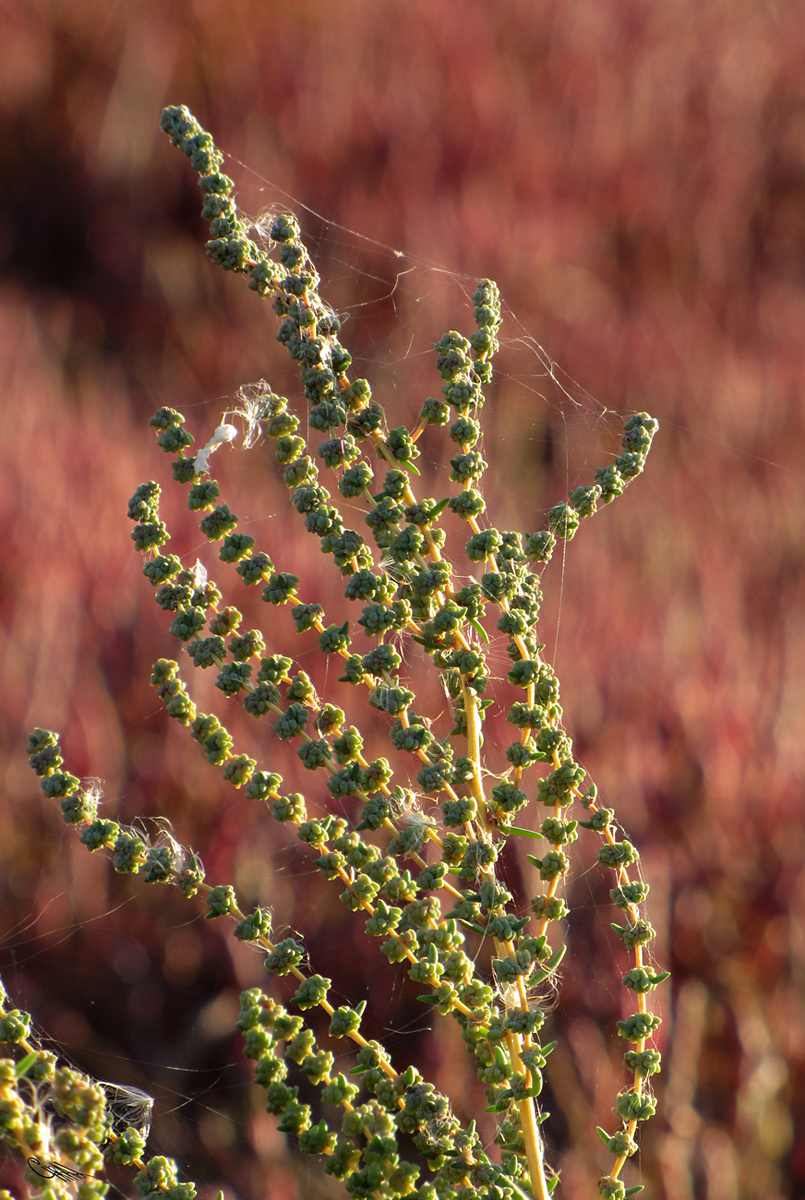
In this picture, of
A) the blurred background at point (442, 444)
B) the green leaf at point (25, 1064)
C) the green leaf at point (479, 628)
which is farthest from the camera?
the blurred background at point (442, 444)

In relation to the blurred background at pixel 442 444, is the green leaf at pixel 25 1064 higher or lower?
lower

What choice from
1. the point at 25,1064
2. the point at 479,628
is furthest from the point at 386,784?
the point at 25,1064

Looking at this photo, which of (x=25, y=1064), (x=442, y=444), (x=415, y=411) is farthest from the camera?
(x=442, y=444)

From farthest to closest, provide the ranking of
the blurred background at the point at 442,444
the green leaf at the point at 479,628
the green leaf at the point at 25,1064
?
1. the blurred background at the point at 442,444
2. the green leaf at the point at 479,628
3. the green leaf at the point at 25,1064

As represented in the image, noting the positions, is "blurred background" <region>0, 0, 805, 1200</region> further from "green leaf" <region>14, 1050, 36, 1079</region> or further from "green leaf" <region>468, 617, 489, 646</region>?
"green leaf" <region>14, 1050, 36, 1079</region>

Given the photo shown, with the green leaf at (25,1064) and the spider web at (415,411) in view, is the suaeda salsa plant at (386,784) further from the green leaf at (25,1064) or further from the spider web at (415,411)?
the spider web at (415,411)

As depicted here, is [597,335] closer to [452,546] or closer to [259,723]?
[452,546]

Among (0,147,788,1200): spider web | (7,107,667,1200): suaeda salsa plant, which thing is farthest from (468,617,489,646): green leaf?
(0,147,788,1200): spider web

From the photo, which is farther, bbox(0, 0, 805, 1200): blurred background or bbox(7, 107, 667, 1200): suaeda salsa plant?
bbox(0, 0, 805, 1200): blurred background

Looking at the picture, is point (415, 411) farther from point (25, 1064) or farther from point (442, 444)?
point (25, 1064)

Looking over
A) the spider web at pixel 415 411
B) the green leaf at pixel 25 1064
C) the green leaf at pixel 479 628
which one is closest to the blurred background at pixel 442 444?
the spider web at pixel 415 411
